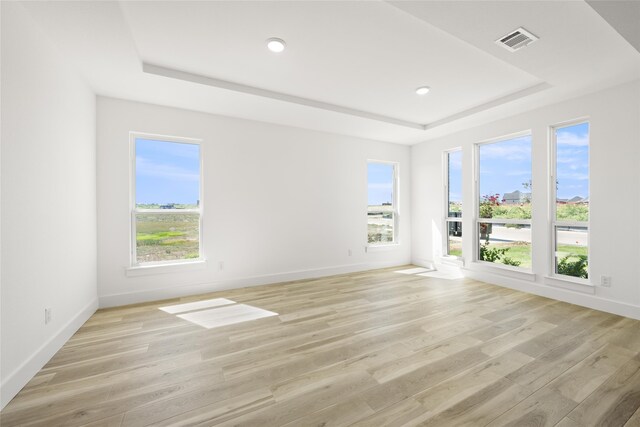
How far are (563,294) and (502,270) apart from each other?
833mm

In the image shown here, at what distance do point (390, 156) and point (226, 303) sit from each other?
4.29m

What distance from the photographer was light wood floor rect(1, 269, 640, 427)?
1.60 meters

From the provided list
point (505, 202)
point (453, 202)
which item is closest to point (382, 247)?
point (453, 202)

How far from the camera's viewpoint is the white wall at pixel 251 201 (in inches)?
136

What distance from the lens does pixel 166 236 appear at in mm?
3834

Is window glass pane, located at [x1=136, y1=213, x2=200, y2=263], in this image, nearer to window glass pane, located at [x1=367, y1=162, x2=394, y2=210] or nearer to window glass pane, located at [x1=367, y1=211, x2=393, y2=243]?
window glass pane, located at [x1=367, y1=211, x2=393, y2=243]

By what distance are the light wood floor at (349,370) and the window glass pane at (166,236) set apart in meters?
0.76

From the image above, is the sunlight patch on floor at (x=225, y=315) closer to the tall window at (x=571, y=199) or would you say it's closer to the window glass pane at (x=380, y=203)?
the window glass pane at (x=380, y=203)

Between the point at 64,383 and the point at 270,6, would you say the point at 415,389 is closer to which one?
the point at 64,383

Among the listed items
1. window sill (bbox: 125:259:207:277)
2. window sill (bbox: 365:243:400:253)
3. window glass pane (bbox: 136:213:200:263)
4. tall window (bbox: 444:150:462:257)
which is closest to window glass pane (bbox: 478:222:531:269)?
tall window (bbox: 444:150:462:257)

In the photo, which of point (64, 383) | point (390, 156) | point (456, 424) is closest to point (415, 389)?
point (456, 424)

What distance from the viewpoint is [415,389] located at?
1810 mm

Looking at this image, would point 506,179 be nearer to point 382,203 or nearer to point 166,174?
point 382,203

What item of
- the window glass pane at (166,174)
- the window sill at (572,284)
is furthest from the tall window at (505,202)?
the window glass pane at (166,174)
